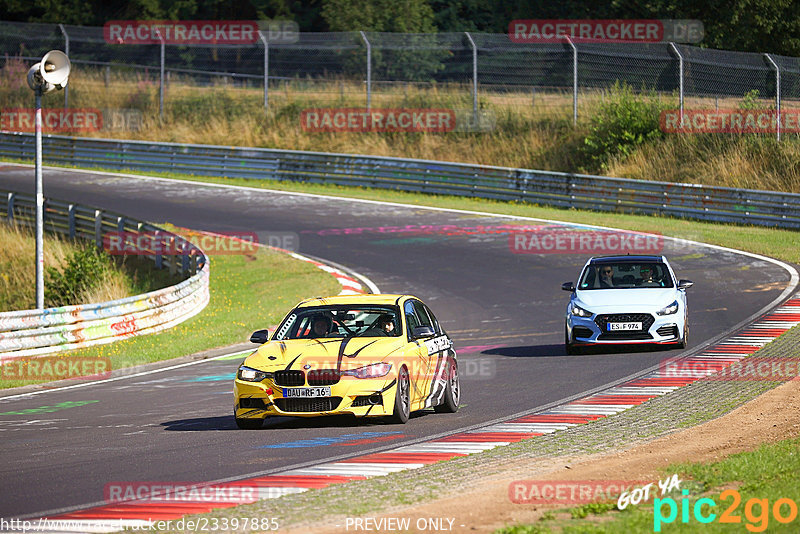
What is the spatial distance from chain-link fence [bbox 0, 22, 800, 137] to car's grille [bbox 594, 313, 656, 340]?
20465 mm

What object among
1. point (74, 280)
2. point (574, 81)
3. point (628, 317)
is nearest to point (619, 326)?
point (628, 317)

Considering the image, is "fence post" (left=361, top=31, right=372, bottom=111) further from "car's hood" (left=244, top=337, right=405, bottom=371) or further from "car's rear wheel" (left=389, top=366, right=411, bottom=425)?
"car's rear wheel" (left=389, top=366, right=411, bottom=425)

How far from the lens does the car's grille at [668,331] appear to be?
691 inches

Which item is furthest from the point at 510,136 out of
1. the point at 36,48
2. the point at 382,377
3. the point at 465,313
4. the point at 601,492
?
the point at 601,492

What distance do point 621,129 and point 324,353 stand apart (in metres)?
30.4

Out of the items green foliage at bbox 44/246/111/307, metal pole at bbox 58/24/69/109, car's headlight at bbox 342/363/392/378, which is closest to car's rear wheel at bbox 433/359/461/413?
car's headlight at bbox 342/363/392/378

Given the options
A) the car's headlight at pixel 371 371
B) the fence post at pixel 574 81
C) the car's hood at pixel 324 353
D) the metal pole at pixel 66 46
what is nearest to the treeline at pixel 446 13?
the fence post at pixel 574 81

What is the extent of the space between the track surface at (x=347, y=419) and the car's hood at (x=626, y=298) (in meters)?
0.73

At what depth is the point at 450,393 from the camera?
13031 millimetres

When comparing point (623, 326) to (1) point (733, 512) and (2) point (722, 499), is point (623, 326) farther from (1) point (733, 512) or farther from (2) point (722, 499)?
(1) point (733, 512)

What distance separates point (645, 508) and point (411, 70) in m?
36.9

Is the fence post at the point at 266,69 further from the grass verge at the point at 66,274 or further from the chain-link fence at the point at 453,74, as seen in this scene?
the grass verge at the point at 66,274

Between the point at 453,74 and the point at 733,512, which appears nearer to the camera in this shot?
the point at 733,512

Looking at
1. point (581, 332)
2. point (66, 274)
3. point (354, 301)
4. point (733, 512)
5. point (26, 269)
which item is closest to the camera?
point (733, 512)
